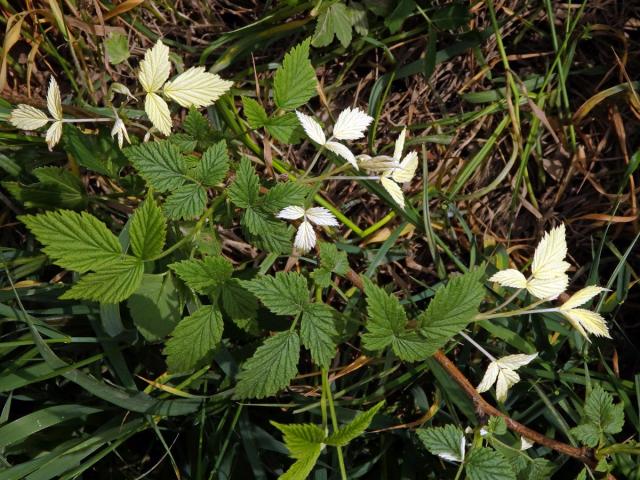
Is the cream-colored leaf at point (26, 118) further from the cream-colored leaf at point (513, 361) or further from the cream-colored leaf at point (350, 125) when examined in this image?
the cream-colored leaf at point (513, 361)

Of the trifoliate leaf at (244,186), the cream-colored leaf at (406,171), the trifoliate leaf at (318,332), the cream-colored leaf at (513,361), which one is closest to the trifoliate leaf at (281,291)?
the trifoliate leaf at (318,332)

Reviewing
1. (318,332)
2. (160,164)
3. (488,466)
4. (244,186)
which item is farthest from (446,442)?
(160,164)

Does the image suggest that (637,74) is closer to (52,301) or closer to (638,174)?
(638,174)

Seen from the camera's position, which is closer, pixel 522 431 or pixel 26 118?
pixel 26 118

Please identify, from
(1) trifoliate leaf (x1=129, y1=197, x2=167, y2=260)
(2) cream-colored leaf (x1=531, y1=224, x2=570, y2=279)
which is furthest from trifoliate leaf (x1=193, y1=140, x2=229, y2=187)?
(2) cream-colored leaf (x1=531, y1=224, x2=570, y2=279)

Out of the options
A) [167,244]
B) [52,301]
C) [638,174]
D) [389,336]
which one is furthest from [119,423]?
[638,174]

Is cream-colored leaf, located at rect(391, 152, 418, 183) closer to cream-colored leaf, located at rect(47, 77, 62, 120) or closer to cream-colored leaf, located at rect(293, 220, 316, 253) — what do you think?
cream-colored leaf, located at rect(293, 220, 316, 253)

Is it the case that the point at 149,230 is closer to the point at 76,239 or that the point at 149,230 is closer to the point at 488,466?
the point at 76,239
